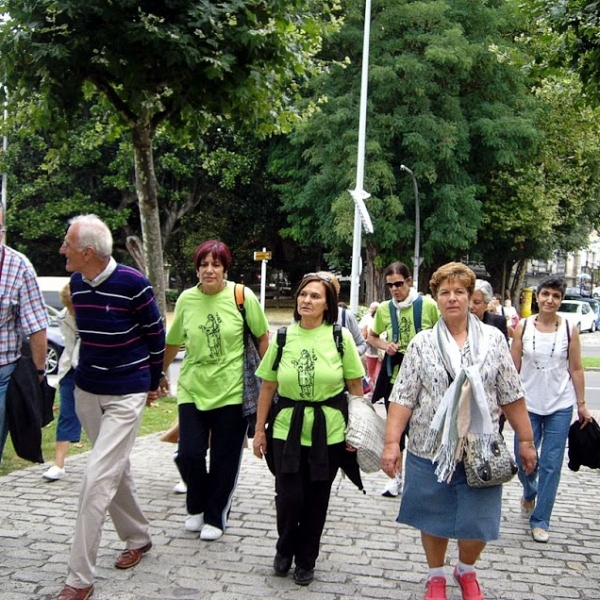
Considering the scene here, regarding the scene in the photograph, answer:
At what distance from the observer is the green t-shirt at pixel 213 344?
478 cm

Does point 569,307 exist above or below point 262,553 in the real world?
below

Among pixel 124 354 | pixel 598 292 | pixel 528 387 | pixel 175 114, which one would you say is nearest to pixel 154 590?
pixel 124 354

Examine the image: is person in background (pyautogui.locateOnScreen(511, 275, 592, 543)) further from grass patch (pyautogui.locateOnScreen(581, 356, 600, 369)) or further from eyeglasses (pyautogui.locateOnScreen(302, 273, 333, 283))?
grass patch (pyautogui.locateOnScreen(581, 356, 600, 369))

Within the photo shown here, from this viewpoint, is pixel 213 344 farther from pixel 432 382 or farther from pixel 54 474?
pixel 54 474

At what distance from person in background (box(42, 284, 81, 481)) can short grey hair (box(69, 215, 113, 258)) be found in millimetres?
2097

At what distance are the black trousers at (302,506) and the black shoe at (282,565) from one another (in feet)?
0.09

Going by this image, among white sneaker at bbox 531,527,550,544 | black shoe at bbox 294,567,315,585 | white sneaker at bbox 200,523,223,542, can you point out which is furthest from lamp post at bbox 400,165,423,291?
black shoe at bbox 294,567,315,585

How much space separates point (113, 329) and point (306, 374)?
1070 millimetres

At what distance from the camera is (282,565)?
4.23 metres

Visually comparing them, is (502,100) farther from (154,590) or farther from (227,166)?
(154,590)

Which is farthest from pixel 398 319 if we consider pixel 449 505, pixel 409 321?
pixel 449 505

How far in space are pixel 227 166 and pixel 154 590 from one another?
90.9 ft

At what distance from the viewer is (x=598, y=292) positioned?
234 feet

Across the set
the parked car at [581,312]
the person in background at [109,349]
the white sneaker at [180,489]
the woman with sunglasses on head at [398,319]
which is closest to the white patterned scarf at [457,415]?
the person in background at [109,349]
